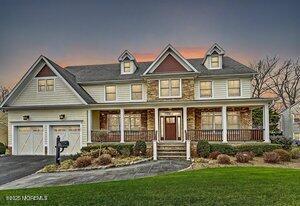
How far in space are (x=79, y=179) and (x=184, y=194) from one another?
6160 millimetres

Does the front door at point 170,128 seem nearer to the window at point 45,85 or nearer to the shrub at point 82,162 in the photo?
the shrub at point 82,162

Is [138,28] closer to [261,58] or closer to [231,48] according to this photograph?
[231,48]

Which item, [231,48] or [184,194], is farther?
[231,48]

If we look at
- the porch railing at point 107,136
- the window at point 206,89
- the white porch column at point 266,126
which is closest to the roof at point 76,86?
the porch railing at point 107,136

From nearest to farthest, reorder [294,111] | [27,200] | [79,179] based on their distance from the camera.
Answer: [27,200], [79,179], [294,111]

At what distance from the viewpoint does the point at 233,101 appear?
21.6 m

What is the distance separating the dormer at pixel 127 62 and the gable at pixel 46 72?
587 centimetres

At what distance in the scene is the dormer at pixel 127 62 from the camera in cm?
2605

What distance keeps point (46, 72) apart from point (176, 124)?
37.9 ft

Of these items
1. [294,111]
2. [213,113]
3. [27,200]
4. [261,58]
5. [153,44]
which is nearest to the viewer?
[27,200]

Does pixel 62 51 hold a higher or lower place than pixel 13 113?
higher

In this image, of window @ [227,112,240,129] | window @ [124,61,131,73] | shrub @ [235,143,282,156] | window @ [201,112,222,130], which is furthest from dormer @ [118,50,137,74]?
shrub @ [235,143,282,156]

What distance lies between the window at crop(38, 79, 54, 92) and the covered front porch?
13.0 ft

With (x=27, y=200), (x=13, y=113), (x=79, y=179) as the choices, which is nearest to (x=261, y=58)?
(x=13, y=113)
